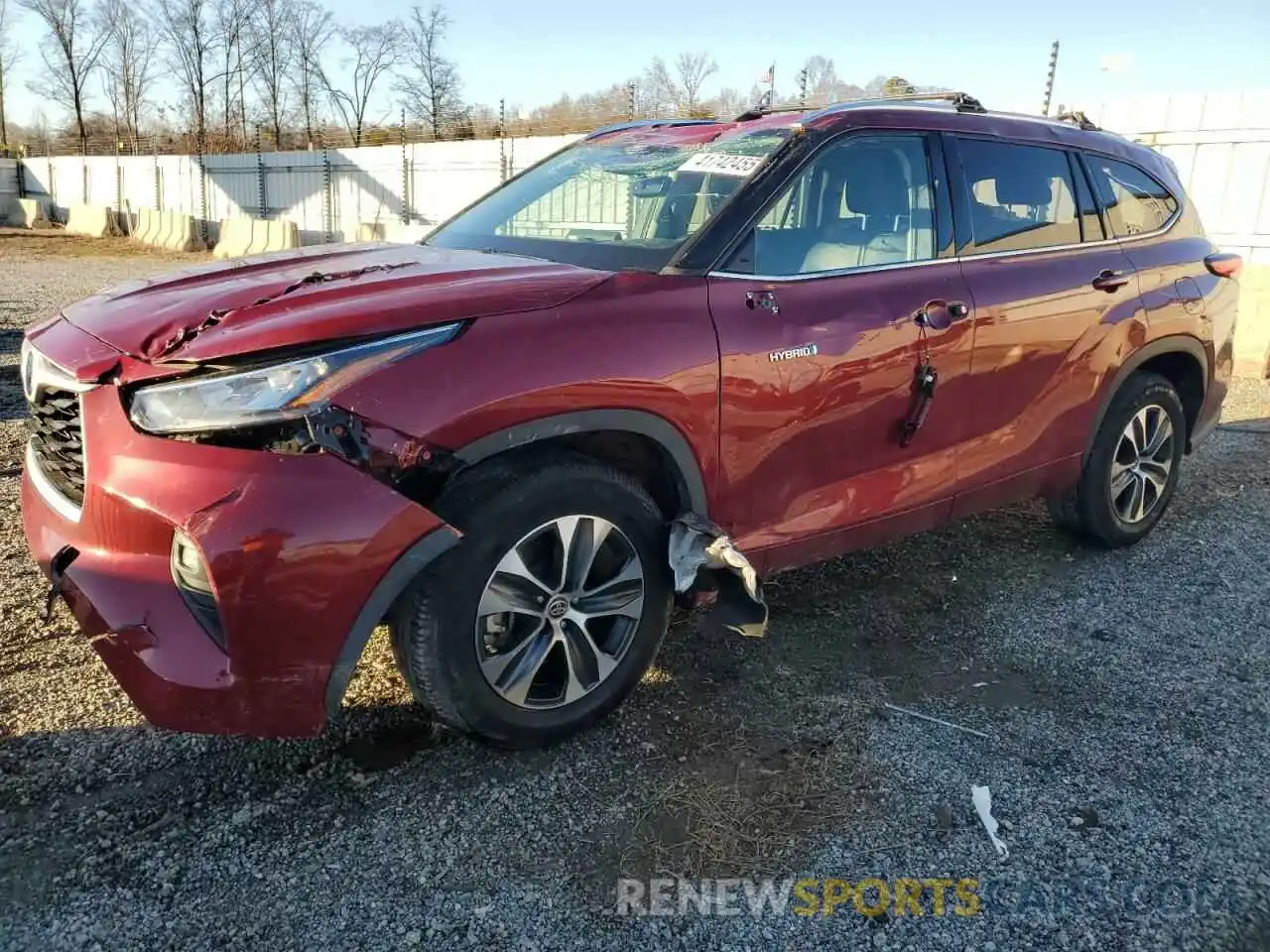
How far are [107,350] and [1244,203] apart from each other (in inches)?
417

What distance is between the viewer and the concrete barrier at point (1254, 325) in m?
9.00

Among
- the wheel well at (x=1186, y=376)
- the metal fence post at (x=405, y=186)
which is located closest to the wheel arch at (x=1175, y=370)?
the wheel well at (x=1186, y=376)

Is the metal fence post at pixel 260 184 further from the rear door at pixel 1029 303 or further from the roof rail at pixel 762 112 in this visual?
the rear door at pixel 1029 303

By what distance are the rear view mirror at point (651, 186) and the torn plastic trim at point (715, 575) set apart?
1255mm

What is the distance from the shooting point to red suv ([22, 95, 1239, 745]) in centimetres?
226

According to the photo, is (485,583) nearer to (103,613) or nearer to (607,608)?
(607,608)

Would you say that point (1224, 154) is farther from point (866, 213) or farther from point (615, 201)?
point (615, 201)

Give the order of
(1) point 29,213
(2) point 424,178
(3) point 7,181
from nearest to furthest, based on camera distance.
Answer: (2) point 424,178
(1) point 29,213
(3) point 7,181

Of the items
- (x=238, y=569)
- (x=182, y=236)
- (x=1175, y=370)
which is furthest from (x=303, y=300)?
(x=182, y=236)

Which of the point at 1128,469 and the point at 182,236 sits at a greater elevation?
the point at 182,236

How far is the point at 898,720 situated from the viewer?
10.2 feet

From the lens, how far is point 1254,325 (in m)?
9.08

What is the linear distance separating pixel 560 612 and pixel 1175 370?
3647 mm

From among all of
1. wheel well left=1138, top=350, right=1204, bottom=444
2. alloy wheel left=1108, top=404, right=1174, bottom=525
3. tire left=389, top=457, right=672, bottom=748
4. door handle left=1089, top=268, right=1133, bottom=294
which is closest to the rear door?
door handle left=1089, top=268, right=1133, bottom=294
